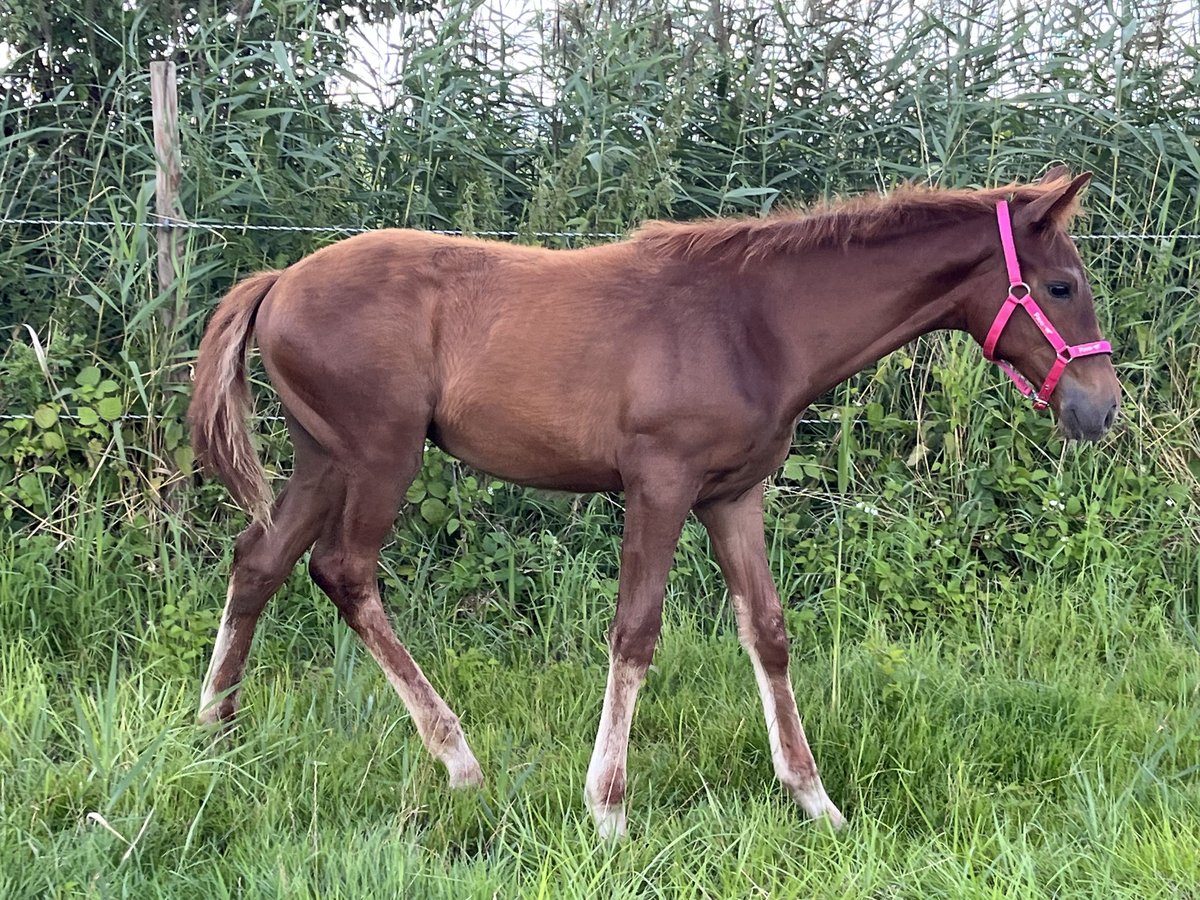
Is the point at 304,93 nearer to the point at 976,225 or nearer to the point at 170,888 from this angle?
the point at 976,225

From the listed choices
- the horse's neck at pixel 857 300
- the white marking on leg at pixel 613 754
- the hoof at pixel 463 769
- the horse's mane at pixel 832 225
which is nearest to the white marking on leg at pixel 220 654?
the hoof at pixel 463 769

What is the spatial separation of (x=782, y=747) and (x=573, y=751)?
22.2 inches

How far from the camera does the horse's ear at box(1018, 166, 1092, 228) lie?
232 centimetres

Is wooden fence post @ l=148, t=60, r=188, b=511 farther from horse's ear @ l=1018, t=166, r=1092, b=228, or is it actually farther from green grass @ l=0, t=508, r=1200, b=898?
horse's ear @ l=1018, t=166, r=1092, b=228

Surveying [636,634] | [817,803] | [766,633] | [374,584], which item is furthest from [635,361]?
[817,803]

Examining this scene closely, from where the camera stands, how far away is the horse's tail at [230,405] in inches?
109

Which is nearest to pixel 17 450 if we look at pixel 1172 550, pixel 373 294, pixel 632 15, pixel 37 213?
pixel 37 213

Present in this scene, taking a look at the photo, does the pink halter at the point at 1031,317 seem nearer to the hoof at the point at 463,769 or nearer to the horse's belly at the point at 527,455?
the horse's belly at the point at 527,455

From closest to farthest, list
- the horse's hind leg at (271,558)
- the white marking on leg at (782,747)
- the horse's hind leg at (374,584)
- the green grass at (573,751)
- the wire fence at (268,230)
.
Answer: the green grass at (573,751) → the white marking on leg at (782,747) → the horse's hind leg at (374,584) → the horse's hind leg at (271,558) → the wire fence at (268,230)

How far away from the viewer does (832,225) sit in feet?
8.48

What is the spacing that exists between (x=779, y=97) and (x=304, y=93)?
6.55 feet

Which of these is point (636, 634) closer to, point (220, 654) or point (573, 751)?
point (573, 751)

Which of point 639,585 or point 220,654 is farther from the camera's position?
point 220,654

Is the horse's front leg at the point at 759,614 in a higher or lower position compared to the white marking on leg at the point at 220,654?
higher
